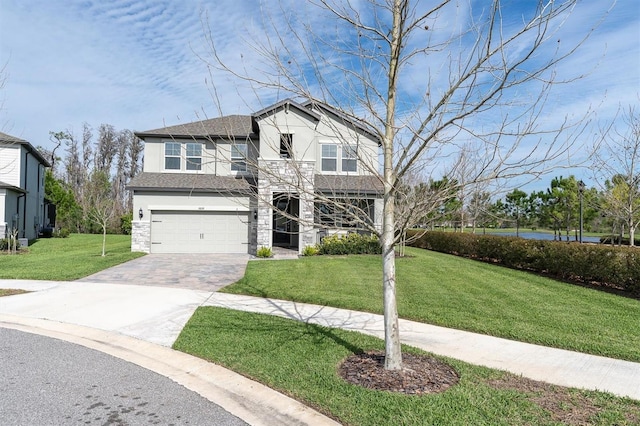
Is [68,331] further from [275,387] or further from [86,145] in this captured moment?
[86,145]

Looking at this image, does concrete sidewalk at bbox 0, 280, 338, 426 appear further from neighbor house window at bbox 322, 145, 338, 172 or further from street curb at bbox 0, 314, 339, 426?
neighbor house window at bbox 322, 145, 338, 172

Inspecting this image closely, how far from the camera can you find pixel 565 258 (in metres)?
12.1

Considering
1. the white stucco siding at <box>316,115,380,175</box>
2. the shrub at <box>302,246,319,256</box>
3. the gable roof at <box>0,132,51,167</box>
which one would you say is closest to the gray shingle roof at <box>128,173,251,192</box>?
the shrub at <box>302,246,319,256</box>

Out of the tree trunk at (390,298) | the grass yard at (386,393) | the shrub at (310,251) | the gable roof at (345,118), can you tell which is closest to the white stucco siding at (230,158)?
the gable roof at (345,118)

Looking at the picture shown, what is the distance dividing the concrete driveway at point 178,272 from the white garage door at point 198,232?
1716mm

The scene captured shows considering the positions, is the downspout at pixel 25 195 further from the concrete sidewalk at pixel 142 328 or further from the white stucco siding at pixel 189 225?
the concrete sidewalk at pixel 142 328

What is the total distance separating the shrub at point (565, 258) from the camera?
10.2 metres

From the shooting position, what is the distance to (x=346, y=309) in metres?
8.15

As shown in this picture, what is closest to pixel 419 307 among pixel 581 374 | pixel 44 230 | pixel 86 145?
pixel 581 374

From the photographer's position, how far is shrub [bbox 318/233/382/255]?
664 inches

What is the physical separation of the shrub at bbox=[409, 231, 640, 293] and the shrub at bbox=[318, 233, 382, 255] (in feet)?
14.1

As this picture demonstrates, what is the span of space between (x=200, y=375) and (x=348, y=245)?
12.5 metres

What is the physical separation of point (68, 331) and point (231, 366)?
3.44 meters

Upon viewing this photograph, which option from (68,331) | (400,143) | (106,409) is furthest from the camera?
(68,331)
